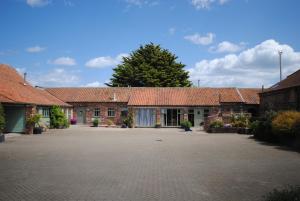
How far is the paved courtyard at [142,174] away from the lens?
9133 mm

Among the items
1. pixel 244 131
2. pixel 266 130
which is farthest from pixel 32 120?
pixel 266 130

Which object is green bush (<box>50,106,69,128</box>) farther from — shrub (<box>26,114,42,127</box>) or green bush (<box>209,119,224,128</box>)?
green bush (<box>209,119,224,128</box>)

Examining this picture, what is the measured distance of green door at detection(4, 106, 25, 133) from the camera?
97.8 feet

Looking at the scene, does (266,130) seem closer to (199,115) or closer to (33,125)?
(33,125)

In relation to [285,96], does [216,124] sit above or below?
below

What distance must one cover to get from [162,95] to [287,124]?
25.9 m

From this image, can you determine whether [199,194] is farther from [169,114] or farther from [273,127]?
[169,114]

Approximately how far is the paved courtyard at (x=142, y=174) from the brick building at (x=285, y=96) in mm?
14065

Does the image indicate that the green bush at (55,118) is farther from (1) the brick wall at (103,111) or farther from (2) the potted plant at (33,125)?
(1) the brick wall at (103,111)

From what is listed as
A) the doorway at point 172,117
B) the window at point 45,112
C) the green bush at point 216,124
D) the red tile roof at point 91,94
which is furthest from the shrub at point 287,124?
the red tile roof at point 91,94

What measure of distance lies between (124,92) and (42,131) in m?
18.7

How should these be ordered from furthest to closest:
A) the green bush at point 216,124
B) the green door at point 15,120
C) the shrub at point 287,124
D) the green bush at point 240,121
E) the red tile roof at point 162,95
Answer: the red tile roof at point 162,95 < the green bush at point 216,124 < the green bush at point 240,121 < the green door at point 15,120 < the shrub at point 287,124

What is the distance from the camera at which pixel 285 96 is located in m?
33.2

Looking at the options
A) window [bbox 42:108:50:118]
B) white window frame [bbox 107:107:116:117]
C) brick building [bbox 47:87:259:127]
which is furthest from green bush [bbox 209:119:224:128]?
white window frame [bbox 107:107:116:117]
